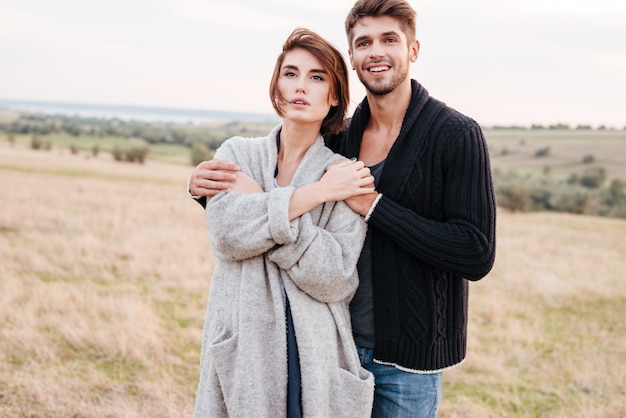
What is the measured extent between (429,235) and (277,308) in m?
0.69

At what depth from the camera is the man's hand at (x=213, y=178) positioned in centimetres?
259

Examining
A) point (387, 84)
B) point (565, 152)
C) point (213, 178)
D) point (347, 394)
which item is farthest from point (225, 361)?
point (565, 152)

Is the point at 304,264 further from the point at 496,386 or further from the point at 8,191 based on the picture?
the point at 8,191

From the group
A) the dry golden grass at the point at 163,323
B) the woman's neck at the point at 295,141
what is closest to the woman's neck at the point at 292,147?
the woman's neck at the point at 295,141

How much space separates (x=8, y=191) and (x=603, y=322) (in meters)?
15.7

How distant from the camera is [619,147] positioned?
2566 inches

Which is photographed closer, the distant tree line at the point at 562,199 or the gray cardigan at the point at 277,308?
the gray cardigan at the point at 277,308

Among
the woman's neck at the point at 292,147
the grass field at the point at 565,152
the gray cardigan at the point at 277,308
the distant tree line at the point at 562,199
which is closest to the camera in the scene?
the gray cardigan at the point at 277,308

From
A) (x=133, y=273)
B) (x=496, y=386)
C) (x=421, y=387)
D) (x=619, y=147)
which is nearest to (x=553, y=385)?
(x=496, y=386)

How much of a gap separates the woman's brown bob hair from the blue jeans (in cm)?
107

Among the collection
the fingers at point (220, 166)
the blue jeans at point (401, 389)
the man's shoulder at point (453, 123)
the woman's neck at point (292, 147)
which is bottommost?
the blue jeans at point (401, 389)

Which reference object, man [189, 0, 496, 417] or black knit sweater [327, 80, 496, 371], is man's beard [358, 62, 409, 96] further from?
black knit sweater [327, 80, 496, 371]

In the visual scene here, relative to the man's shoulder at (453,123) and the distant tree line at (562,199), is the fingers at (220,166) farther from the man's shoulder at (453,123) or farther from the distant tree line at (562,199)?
the distant tree line at (562,199)

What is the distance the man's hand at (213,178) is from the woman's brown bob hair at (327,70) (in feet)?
1.24
